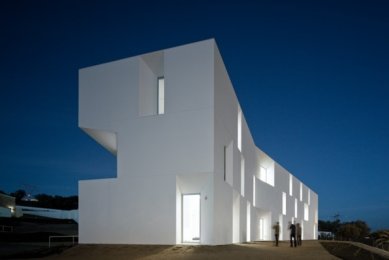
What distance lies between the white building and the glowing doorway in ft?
0.12

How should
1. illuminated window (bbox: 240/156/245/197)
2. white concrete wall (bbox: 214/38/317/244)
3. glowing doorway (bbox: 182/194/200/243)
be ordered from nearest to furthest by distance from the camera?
glowing doorway (bbox: 182/194/200/243), white concrete wall (bbox: 214/38/317/244), illuminated window (bbox: 240/156/245/197)

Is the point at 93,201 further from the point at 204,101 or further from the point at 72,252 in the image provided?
the point at 204,101

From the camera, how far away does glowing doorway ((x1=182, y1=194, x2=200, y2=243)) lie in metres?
15.7

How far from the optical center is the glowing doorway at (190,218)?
15719 mm

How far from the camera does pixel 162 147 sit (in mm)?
15984

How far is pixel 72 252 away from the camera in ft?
51.3

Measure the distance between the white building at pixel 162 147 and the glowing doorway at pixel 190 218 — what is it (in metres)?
0.04

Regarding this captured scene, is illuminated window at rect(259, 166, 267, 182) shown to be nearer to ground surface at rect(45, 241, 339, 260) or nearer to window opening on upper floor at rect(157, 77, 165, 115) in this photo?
window opening on upper floor at rect(157, 77, 165, 115)

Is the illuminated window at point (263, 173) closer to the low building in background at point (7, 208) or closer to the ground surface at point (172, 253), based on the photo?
the ground surface at point (172, 253)

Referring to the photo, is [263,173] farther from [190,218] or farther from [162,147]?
[162,147]

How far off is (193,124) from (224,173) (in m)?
3.40

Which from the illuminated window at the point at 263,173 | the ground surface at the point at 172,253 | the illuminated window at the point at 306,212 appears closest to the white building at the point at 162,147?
the ground surface at the point at 172,253

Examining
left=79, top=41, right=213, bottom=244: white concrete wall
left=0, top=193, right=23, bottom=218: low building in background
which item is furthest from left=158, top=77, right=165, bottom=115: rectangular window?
left=0, top=193, right=23, bottom=218: low building in background

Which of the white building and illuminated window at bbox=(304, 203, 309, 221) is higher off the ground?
the white building
